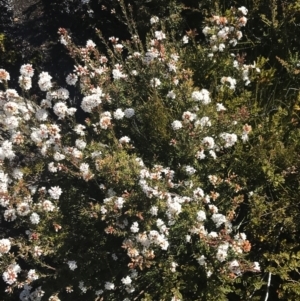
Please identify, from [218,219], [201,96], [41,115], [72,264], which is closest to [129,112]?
[201,96]

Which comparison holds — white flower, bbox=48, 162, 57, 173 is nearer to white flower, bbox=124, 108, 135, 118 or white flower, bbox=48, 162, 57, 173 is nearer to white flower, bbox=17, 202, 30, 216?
white flower, bbox=17, 202, 30, 216

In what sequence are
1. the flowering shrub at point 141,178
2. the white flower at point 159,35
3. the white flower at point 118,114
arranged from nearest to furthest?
the flowering shrub at point 141,178 < the white flower at point 118,114 < the white flower at point 159,35

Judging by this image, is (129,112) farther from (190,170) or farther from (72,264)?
(72,264)

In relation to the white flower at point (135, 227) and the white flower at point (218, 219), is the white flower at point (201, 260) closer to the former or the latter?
the white flower at point (218, 219)

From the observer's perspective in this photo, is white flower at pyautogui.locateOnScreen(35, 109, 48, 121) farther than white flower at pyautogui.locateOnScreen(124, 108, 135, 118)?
No

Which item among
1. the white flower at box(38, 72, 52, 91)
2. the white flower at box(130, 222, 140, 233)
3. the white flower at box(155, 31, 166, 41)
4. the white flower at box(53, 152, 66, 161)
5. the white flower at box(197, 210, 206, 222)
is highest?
the white flower at box(38, 72, 52, 91)

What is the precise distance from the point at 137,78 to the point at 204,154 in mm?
1116

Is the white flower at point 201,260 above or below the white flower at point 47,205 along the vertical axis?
below

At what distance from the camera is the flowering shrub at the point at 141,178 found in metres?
3.46

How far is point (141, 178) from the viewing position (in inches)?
133

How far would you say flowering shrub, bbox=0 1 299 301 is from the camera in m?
3.46

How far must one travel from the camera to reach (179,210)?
131 inches

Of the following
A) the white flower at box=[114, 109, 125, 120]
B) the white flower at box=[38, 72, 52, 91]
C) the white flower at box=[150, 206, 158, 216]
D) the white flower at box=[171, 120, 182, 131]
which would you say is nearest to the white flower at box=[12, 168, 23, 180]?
the white flower at box=[38, 72, 52, 91]

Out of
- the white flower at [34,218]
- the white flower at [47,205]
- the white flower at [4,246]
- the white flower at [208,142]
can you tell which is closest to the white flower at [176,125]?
the white flower at [208,142]
